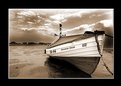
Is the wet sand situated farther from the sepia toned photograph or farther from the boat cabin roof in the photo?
the boat cabin roof

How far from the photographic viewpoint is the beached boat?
289 cm

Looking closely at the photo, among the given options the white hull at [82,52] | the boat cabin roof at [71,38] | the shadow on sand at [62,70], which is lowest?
the shadow on sand at [62,70]

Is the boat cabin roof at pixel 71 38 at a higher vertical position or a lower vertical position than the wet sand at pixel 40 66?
higher

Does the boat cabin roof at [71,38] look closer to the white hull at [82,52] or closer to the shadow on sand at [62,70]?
the white hull at [82,52]

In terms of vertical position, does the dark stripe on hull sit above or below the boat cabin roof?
below

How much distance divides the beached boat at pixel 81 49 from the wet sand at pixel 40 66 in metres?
0.06

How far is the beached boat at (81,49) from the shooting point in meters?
2.89

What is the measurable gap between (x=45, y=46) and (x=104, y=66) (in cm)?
75

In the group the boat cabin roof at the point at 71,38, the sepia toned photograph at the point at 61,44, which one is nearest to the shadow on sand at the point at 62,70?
the sepia toned photograph at the point at 61,44

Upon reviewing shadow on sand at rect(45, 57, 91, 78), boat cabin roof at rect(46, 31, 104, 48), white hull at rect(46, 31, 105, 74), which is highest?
boat cabin roof at rect(46, 31, 104, 48)

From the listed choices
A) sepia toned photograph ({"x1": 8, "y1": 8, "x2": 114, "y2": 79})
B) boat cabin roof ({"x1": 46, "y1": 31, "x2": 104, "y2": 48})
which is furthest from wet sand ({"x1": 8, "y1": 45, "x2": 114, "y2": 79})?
boat cabin roof ({"x1": 46, "y1": 31, "x2": 104, "y2": 48})
